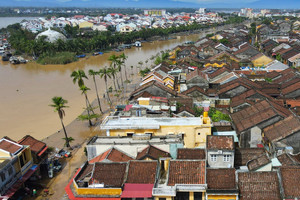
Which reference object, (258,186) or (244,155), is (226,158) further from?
(258,186)

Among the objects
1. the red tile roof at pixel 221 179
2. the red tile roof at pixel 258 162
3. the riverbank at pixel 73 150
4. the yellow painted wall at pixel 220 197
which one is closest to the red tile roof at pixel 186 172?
the red tile roof at pixel 221 179

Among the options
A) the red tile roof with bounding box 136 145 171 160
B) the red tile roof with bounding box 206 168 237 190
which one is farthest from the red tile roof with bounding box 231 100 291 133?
the red tile roof with bounding box 206 168 237 190

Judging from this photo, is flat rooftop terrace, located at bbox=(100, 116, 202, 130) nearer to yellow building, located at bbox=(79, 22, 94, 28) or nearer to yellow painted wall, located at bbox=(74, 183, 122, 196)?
yellow painted wall, located at bbox=(74, 183, 122, 196)

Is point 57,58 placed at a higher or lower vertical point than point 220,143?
lower

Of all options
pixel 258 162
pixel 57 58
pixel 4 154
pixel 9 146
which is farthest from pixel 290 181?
pixel 57 58

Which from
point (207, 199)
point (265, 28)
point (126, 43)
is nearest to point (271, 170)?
point (207, 199)
